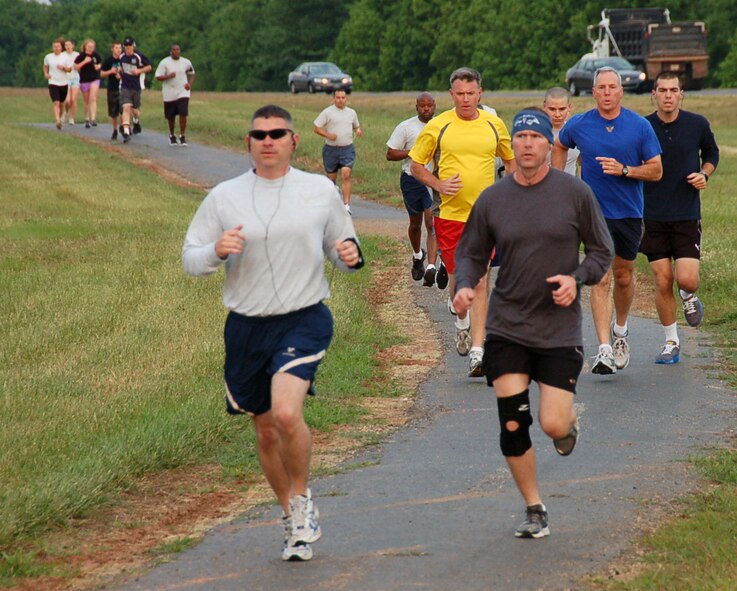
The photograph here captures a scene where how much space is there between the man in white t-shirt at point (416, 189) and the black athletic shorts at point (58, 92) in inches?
785

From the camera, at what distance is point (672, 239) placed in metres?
10.5

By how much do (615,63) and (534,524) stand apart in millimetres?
44677

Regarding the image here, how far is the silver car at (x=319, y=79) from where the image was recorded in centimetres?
5800

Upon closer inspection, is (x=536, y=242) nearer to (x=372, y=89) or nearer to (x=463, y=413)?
(x=463, y=413)

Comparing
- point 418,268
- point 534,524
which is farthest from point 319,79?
point 534,524

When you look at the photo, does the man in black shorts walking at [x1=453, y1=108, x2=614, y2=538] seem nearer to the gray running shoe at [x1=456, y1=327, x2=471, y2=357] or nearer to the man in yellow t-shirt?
the man in yellow t-shirt

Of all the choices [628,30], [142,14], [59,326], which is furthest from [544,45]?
[59,326]

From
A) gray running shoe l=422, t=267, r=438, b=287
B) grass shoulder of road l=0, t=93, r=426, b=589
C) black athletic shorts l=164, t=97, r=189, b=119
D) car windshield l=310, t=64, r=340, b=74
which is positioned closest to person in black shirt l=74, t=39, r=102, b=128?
black athletic shorts l=164, t=97, r=189, b=119

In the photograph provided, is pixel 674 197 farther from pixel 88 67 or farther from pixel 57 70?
pixel 57 70

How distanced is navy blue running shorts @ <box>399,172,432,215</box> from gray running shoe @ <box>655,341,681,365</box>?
177 inches

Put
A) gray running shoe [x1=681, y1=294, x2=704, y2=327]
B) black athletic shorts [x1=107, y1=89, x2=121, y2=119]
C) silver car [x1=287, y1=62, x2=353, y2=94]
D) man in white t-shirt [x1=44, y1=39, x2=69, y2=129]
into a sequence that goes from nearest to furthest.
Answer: gray running shoe [x1=681, y1=294, x2=704, y2=327] < black athletic shorts [x1=107, y1=89, x2=121, y2=119] < man in white t-shirt [x1=44, y1=39, x2=69, y2=129] < silver car [x1=287, y1=62, x2=353, y2=94]

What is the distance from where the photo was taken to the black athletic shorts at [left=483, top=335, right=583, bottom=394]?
20.7ft

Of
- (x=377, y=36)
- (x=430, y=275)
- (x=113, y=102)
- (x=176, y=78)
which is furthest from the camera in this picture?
(x=377, y=36)

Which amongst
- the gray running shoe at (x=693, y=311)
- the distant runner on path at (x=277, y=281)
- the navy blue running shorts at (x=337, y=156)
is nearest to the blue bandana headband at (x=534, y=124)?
the distant runner on path at (x=277, y=281)
